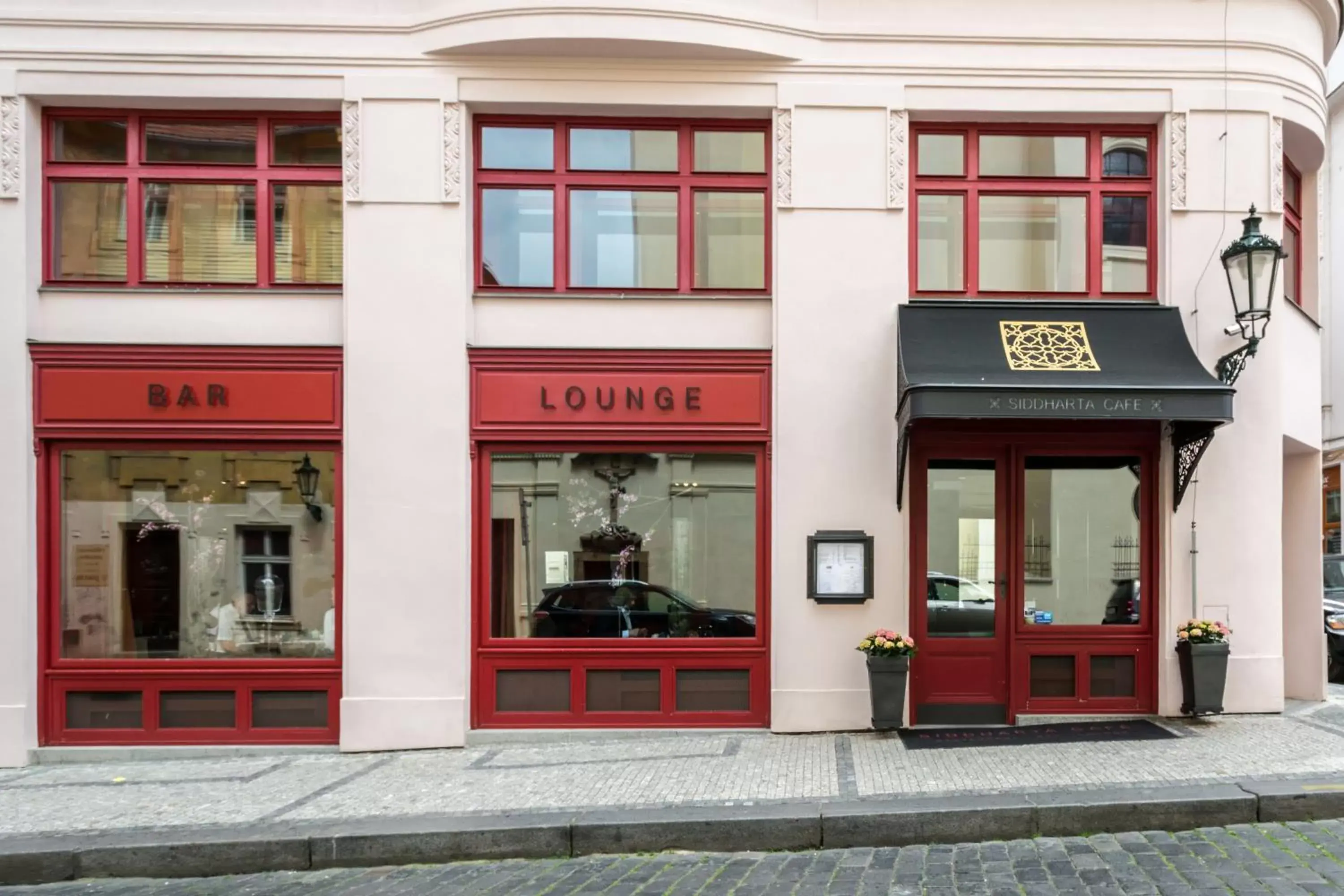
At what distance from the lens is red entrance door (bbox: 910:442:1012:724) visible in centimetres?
894

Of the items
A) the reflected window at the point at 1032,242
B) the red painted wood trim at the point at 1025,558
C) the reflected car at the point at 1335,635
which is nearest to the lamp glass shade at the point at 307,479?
the red painted wood trim at the point at 1025,558

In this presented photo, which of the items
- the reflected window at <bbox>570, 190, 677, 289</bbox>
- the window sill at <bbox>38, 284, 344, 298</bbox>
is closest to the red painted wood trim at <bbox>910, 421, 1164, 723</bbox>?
the reflected window at <bbox>570, 190, 677, 289</bbox>

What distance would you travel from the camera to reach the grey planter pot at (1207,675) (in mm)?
8383

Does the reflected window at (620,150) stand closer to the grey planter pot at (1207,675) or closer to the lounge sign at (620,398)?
the lounge sign at (620,398)

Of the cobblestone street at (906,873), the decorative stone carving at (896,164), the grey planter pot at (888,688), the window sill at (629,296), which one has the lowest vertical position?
the cobblestone street at (906,873)

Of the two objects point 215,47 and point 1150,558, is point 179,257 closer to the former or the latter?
point 215,47

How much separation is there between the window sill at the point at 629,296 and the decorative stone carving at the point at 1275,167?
4924 mm

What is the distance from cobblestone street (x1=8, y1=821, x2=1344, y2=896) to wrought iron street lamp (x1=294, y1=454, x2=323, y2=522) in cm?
360

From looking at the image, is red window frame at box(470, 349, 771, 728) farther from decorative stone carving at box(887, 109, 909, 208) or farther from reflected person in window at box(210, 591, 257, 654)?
reflected person in window at box(210, 591, 257, 654)

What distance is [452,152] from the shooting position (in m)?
8.71

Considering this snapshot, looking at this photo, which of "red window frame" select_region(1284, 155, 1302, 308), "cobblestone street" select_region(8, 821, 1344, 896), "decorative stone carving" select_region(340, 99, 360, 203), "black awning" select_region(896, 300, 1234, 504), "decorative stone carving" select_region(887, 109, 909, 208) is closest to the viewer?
"cobblestone street" select_region(8, 821, 1344, 896)

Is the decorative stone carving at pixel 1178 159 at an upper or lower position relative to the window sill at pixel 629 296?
upper

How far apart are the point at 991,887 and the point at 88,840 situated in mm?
5875

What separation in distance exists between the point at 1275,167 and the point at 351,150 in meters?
8.84
